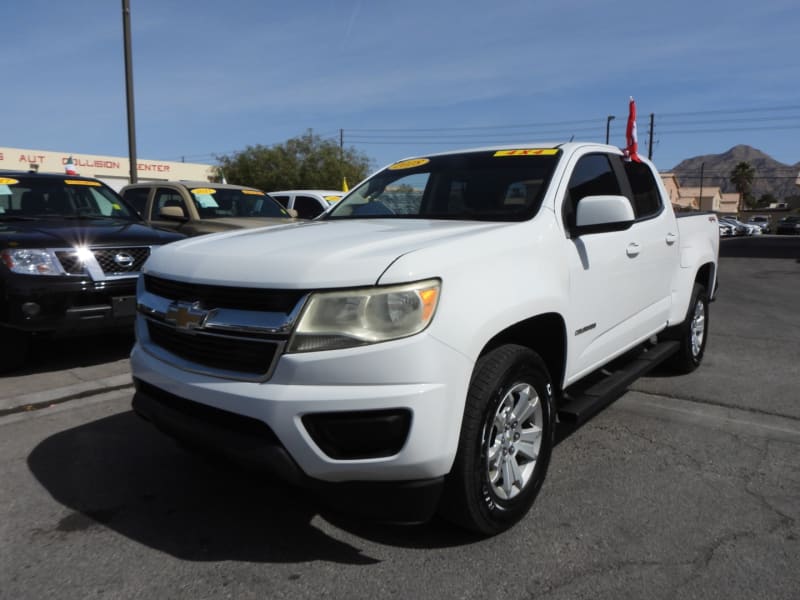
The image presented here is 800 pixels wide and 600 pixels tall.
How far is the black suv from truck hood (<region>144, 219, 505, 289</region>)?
2310 millimetres

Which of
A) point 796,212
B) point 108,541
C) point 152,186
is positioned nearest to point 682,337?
point 108,541

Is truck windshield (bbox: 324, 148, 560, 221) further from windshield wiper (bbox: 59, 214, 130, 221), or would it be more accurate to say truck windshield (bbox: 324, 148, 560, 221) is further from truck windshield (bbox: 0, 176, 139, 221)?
truck windshield (bbox: 0, 176, 139, 221)

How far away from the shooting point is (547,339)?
319 centimetres

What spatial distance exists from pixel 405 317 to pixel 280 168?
42364mm

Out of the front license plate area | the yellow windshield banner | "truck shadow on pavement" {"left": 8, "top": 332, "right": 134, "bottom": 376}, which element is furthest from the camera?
the yellow windshield banner

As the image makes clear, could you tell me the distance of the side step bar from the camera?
3273 mm

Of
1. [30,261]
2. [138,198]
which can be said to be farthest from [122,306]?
[138,198]

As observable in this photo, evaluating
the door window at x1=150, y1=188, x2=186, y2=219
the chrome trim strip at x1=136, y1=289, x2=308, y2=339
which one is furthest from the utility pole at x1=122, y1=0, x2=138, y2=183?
the chrome trim strip at x1=136, y1=289, x2=308, y2=339

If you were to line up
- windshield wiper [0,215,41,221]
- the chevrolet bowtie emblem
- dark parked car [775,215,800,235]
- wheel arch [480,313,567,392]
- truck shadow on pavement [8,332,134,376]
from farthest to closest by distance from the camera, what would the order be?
dark parked car [775,215,800,235]
windshield wiper [0,215,41,221]
truck shadow on pavement [8,332,134,376]
wheel arch [480,313,567,392]
the chevrolet bowtie emblem

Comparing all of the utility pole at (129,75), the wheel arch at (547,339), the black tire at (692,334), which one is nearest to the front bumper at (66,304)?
the wheel arch at (547,339)

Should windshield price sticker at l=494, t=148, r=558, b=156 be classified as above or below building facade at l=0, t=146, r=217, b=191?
below

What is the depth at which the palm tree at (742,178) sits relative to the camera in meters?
102

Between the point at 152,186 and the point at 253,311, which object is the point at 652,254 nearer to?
the point at 253,311

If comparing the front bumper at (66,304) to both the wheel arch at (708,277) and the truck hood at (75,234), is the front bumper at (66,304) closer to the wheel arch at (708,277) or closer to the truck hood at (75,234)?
the truck hood at (75,234)
